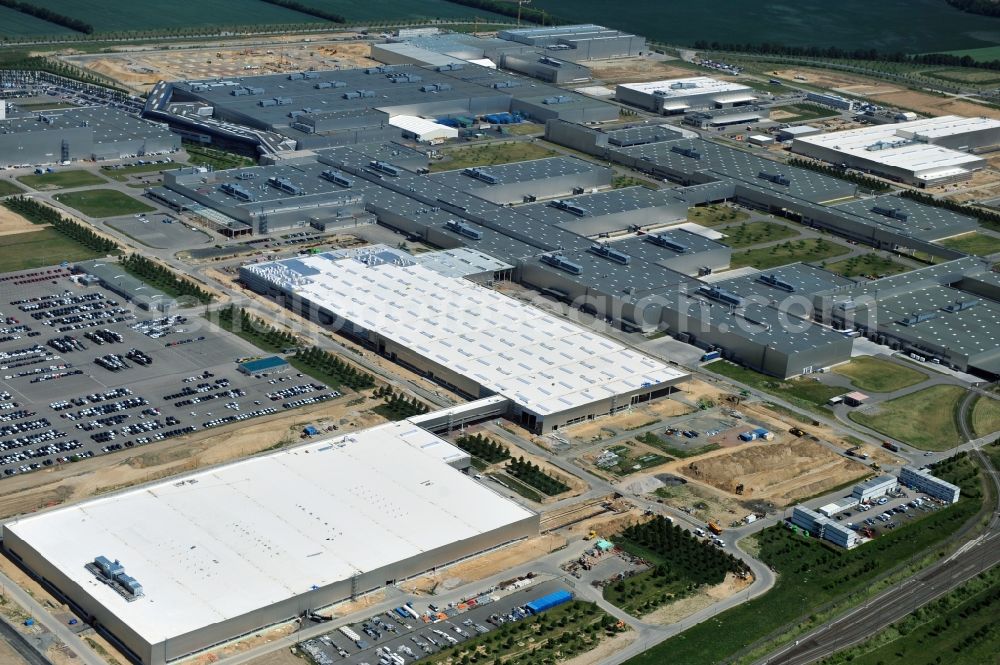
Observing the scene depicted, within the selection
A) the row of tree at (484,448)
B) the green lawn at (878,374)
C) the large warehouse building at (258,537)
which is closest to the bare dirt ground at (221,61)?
the row of tree at (484,448)

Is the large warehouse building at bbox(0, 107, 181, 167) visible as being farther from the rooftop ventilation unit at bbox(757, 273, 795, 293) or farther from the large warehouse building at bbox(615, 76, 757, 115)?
the rooftop ventilation unit at bbox(757, 273, 795, 293)

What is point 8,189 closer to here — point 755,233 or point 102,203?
point 102,203

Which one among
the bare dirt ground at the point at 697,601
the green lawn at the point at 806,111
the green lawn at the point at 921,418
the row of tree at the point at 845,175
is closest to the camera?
the bare dirt ground at the point at 697,601

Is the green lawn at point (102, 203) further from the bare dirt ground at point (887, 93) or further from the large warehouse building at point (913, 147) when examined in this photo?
the bare dirt ground at point (887, 93)

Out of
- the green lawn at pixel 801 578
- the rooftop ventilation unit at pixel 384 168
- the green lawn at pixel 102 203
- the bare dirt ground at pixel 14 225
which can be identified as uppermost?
the rooftop ventilation unit at pixel 384 168

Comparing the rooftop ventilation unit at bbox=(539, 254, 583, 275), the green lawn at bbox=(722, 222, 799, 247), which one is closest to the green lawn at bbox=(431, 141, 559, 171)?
the green lawn at bbox=(722, 222, 799, 247)

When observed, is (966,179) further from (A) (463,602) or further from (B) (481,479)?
(A) (463,602)
